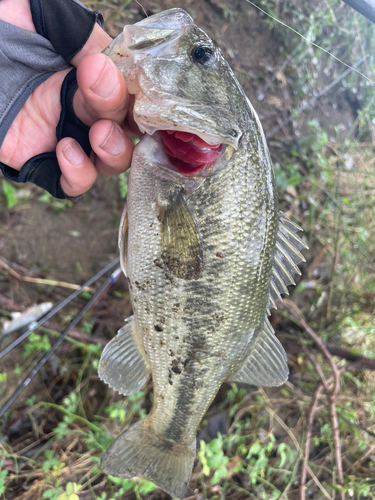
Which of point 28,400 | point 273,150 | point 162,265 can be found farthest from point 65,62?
point 273,150

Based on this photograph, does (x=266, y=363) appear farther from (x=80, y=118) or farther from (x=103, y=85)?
(x=80, y=118)

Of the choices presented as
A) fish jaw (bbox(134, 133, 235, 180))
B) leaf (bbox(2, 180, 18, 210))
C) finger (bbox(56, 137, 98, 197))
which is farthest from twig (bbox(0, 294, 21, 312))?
fish jaw (bbox(134, 133, 235, 180))

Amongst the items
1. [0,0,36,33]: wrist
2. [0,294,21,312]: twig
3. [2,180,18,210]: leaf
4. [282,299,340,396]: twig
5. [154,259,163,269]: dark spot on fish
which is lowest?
[0,294,21,312]: twig

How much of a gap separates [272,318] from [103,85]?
2.80 metres

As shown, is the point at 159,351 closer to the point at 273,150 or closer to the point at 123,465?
the point at 123,465

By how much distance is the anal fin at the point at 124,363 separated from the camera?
1706 mm

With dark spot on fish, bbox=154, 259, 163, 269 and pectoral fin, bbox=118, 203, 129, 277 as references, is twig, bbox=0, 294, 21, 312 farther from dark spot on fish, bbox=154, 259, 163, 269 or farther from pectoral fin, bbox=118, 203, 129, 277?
dark spot on fish, bbox=154, 259, 163, 269

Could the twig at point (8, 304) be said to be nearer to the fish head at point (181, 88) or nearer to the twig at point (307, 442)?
the fish head at point (181, 88)

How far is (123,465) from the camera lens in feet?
5.59

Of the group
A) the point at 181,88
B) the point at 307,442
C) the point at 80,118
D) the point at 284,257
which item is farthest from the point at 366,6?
the point at 307,442

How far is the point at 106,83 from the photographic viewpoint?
1.20 meters

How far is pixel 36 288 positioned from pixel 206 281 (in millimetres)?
2064

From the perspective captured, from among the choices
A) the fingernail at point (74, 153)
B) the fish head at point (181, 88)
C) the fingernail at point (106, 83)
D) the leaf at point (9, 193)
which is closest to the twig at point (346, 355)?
the fish head at point (181, 88)

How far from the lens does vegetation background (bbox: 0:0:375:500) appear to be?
244 cm
